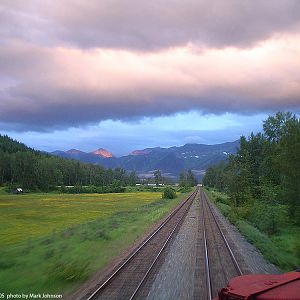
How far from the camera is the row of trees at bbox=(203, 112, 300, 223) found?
36688mm

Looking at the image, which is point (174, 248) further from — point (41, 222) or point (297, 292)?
point (41, 222)

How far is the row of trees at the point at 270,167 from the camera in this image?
36.7 m

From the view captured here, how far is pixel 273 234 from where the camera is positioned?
3519 centimetres

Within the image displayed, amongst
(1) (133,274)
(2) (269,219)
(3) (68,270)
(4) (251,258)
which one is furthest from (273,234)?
(3) (68,270)

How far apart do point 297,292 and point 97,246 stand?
757 inches

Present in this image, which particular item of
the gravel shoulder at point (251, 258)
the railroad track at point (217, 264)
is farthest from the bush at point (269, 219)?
the railroad track at point (217, 264)

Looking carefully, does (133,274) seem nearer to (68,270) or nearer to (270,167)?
(68,270)

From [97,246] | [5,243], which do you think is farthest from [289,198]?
[5,243]

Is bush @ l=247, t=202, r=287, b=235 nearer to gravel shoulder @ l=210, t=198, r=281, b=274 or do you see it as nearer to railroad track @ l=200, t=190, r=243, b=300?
gravel shoulder @ l=210, t=198, r=281, b=274

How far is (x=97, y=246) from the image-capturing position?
2636 centimetres

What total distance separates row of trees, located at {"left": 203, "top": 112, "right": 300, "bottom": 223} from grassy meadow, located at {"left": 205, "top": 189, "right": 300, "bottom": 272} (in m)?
1.80

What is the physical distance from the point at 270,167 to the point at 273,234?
28772 millimetres

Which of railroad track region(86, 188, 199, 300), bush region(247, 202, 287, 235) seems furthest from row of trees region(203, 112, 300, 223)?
railroad track region(86, 188, 199, 300)

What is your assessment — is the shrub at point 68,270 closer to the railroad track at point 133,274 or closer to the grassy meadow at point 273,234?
the railroad track at point 133,274
